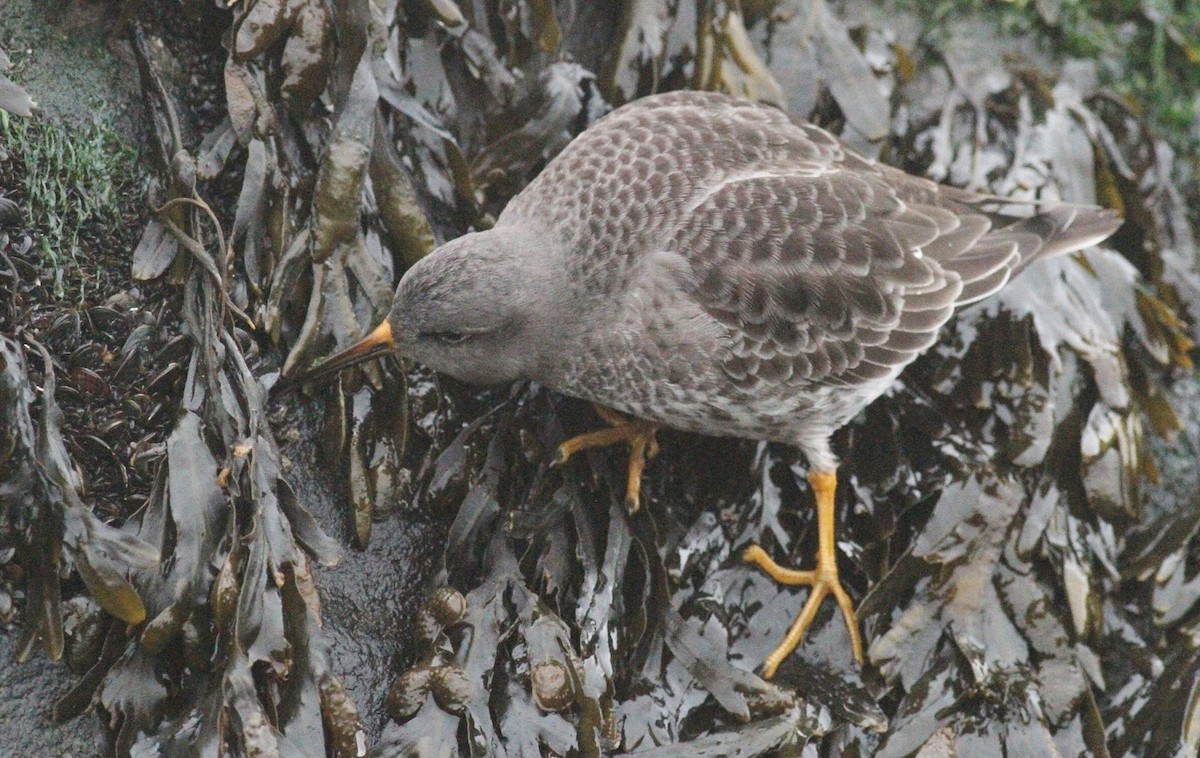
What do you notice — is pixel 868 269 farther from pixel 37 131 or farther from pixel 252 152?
pixel 37 131

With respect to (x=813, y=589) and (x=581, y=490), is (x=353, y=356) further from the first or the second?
(x=813, y=589)

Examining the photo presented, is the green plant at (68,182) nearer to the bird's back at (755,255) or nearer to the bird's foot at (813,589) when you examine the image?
the bird's back at (755,255)

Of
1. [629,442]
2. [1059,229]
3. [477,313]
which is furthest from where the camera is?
[1059,229]

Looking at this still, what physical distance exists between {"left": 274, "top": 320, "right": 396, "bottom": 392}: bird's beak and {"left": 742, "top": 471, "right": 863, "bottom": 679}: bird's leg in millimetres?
1312

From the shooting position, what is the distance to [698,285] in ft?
10.8

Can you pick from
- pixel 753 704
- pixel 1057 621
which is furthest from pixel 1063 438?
pixel 753 704

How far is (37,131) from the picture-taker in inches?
124

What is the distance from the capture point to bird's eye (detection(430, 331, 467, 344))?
328 cm

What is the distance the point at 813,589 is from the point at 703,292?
1028 millimetres

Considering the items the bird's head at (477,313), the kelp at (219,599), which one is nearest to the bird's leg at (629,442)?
the bird's head at (477,313)

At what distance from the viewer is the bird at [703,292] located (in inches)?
130

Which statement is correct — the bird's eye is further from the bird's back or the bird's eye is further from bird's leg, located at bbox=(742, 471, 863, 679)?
bird's leg, located at bbox=(742, 471, 863, 679)

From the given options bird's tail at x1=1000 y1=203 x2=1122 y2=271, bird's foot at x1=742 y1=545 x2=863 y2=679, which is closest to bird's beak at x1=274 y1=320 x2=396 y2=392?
bird's foot at x1=742 y1=545 x2=863 y2=679

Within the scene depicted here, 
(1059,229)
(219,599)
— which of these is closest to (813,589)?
(1059,229)
